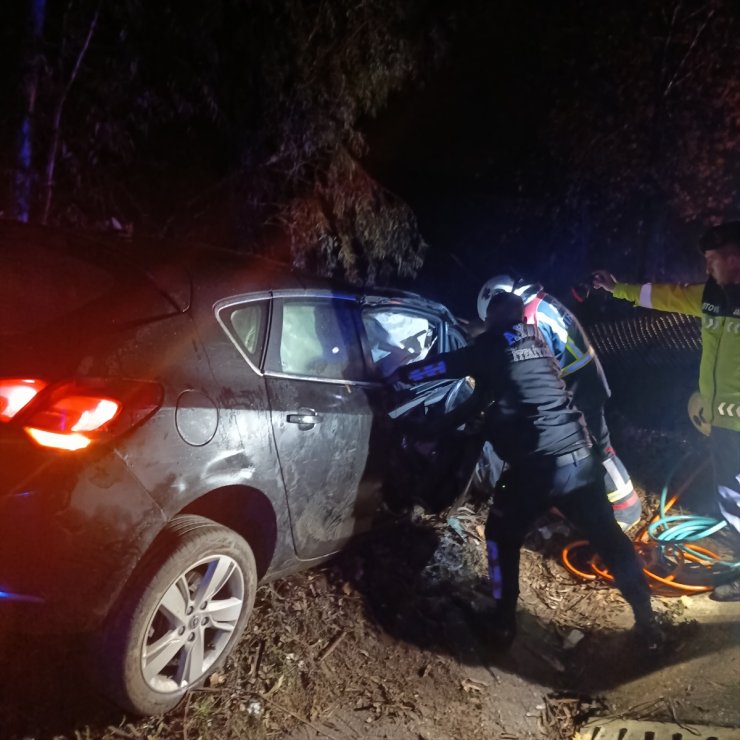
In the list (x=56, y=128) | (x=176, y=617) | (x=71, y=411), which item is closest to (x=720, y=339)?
(x=176, y=617)

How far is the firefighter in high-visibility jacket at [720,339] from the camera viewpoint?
12.8 ft

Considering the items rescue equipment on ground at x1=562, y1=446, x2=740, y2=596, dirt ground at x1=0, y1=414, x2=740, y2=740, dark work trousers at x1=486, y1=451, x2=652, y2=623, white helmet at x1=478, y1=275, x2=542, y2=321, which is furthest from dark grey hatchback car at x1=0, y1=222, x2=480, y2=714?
rescue equipment on ground at x1=562, y1=446, x2=740, y2=596

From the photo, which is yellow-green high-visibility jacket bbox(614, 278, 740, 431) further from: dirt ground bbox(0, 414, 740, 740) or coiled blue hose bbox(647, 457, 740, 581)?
dirt ground bbox(0, 414, 740, 740)

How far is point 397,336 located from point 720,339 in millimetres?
1840

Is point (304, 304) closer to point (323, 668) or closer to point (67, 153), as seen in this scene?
point (323, 668)

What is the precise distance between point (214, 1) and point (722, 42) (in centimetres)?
692

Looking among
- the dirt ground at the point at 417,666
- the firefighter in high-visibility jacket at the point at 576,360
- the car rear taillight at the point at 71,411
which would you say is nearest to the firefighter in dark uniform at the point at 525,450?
the dirt ground at the point at 417,666

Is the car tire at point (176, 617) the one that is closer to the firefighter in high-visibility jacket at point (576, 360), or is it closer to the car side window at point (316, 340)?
the car side window at point (316, 340)

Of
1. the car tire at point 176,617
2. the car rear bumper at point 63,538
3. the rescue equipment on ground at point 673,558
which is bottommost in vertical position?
the rescue equipment on ground at point 673,558

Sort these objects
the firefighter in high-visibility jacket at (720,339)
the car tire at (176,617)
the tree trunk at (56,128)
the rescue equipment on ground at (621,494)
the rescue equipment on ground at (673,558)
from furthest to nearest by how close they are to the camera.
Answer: the tree trunk at (56,128) < the rescue equipment on ground at (621,494) < the rescue equipment on ground at (673,558) < the firefighter in high-visibility jacket at (720,339) < the car tire at (176,617)

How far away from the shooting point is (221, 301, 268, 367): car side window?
10.3 feet

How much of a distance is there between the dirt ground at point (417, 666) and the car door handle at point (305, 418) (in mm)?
1009

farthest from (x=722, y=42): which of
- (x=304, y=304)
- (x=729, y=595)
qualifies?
(x=304, y=304)

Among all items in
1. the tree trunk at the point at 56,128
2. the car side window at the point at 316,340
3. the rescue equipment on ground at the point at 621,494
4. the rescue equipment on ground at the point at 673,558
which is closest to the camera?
the car side window at the point at 316,340
